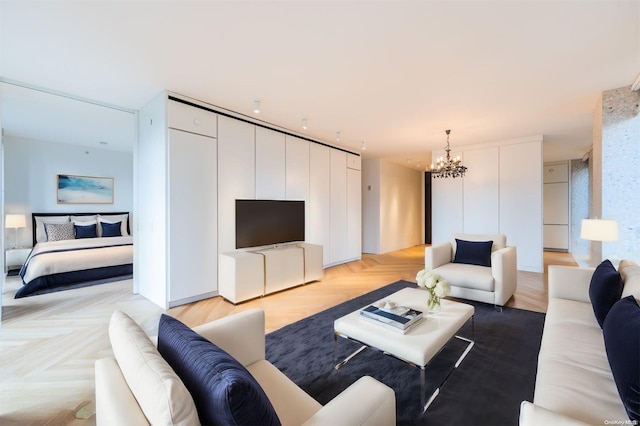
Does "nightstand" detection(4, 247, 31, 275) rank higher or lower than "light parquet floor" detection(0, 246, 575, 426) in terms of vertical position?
higher

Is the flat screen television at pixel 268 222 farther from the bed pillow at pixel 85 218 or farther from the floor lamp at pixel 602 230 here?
the bed pillow at pixel 85 218

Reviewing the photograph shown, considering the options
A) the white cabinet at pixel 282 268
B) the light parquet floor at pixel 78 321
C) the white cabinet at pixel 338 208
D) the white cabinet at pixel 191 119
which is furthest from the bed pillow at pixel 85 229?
the white cabinet at pixel 338 208

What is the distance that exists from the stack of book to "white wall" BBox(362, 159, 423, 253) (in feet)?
18.1

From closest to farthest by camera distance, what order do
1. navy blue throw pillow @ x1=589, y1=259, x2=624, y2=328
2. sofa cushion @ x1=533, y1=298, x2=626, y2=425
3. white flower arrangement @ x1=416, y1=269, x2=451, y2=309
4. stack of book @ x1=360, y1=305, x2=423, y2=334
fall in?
sofa cushion @ x1=533, y1=298, x2=626, y2=425, navy blue throw pillow @ x1=589, y1=259, x2=624, y2=328, stack of book @ x1=360, y1=305, x2=423, y2=334, white flower arrangement @ x1=416, y1=269, x2=451, y2=309

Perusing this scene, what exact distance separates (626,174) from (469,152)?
3.13 meters

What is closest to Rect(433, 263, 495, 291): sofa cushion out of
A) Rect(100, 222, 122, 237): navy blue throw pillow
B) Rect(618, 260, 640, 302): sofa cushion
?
Rect(618, 260, 640, 302): sofa cushion

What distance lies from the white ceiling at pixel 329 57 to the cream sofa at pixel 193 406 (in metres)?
2.21

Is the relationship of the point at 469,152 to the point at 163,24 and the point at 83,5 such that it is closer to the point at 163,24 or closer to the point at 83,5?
the point at 163,24

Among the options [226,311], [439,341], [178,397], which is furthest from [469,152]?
[178,397]

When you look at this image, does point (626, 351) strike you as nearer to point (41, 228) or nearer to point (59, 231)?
point (59, 231)

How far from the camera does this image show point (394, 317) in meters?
2.11

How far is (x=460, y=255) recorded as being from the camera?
4.11 m

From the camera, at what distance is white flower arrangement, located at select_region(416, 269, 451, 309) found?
88.1 inches

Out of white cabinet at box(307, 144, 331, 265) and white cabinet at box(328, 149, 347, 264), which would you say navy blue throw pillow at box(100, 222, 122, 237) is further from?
white cabinet at box(328, 149, 347, 264)
